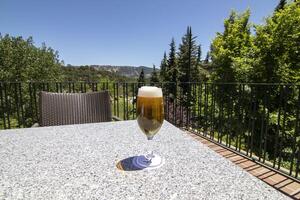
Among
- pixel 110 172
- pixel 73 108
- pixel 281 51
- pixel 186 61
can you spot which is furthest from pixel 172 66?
pixel 110 172

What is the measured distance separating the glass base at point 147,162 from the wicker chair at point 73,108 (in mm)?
895

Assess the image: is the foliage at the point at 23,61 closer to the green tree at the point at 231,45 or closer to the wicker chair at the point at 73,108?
the wicker chair at the point at 73,108

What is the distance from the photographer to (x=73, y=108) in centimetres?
148

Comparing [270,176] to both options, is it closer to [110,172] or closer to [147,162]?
[147,162]

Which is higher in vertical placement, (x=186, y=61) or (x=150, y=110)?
(x=186, y=61)

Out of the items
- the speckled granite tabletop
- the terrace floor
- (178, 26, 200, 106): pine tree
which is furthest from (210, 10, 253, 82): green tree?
(178, 26, 200, 106): pine tree

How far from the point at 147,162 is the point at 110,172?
14 centimetres

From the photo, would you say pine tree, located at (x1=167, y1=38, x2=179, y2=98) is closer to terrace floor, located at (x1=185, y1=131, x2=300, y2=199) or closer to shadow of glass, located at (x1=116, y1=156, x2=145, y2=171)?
terrace floor, located at (x1=185, y1=131, x2=300, y2=199)

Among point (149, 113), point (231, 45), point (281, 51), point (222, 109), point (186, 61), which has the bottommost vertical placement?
point (222, 109)

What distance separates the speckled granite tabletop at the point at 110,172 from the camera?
0.50m

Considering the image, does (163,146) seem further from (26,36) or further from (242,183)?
(26,36)

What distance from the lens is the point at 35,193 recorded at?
1.61 ft

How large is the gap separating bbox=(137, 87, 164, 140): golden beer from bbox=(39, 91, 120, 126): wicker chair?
93 cm

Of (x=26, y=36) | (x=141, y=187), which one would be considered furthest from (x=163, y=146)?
(x=26, y=36)
